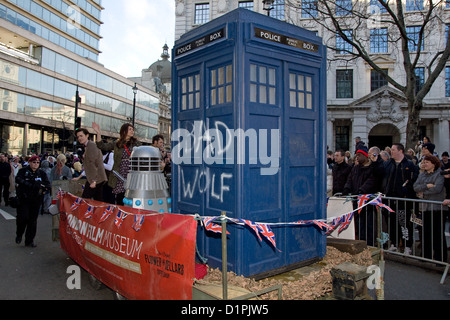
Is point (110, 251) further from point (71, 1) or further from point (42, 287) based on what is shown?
point (71, 1)

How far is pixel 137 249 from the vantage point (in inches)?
149

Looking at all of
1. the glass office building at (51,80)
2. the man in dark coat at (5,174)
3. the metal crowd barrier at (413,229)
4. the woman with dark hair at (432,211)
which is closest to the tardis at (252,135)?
the metal crowd barrier at (413,229)

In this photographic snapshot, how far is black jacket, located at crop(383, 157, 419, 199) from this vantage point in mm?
7227

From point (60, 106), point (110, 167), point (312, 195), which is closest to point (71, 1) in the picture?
point (60, 106)

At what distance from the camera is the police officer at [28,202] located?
7637 mm

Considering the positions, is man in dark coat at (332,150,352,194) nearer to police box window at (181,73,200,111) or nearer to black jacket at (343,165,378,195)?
black jacket at (343,165,378,195)

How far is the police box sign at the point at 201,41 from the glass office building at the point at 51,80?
65.7 feet

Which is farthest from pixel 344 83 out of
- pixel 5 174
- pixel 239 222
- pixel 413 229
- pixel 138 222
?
pixel 138 222

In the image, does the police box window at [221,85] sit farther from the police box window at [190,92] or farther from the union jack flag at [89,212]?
the union jack flag at [89,212]

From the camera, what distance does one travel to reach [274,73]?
4.25 metres

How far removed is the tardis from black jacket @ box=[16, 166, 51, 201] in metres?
4.73

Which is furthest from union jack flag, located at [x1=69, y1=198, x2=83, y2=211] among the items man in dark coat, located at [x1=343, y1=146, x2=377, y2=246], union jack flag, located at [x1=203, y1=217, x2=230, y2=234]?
man in dark coat, located at [x1=343, y1=146, x2=377, y2=246]
